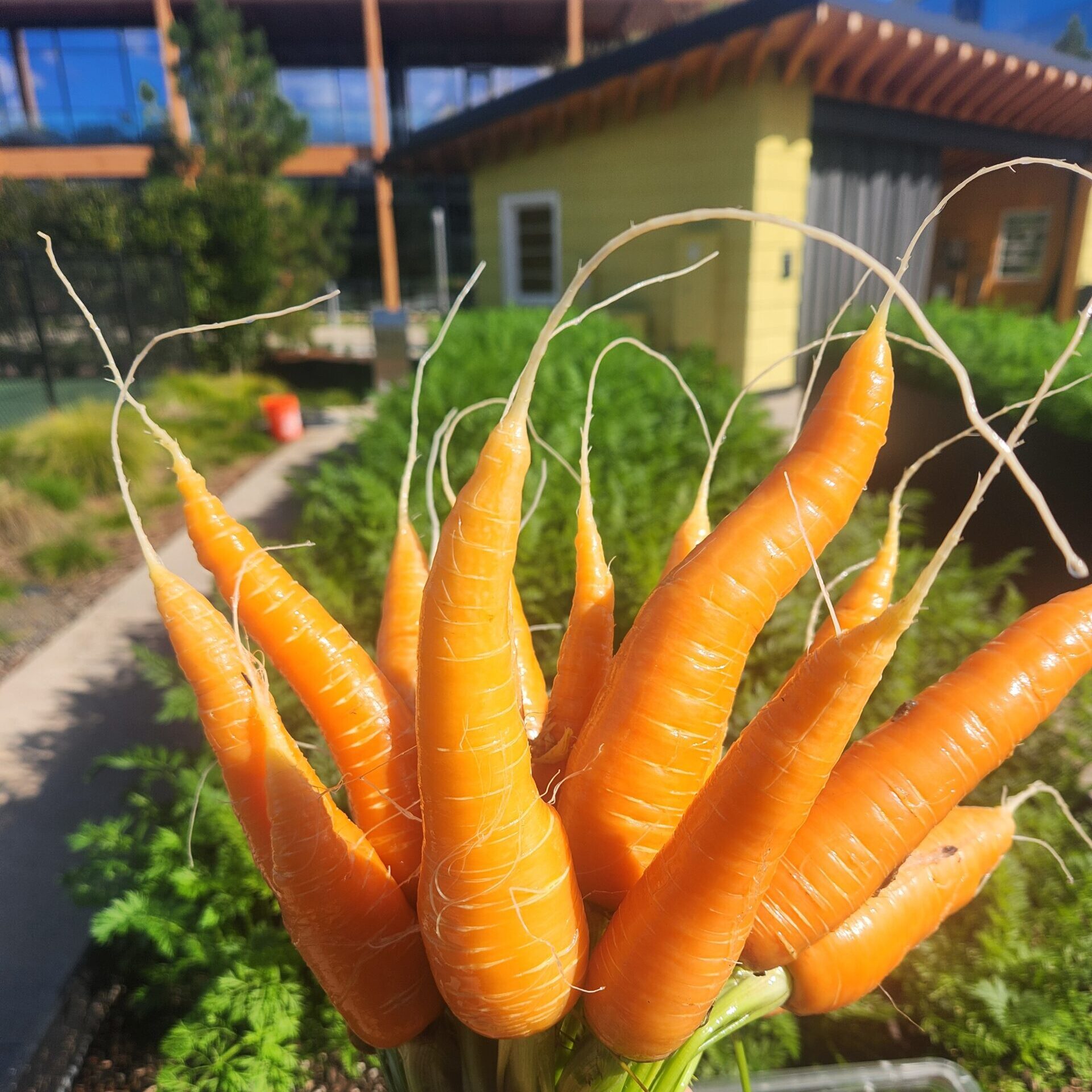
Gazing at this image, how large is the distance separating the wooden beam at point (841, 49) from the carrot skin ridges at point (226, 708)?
23.6ft

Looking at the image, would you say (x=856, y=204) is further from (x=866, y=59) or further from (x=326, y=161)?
(x=326, y=161)

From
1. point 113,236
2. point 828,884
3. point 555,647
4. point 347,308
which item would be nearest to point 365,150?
point 347,308

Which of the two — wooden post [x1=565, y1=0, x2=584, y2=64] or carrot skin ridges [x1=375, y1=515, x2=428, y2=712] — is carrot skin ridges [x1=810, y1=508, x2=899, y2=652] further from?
wooden post [x1=565, y1=0, x2=584, y2=64]

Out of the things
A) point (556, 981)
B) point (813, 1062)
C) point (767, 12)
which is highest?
point (767, 12)

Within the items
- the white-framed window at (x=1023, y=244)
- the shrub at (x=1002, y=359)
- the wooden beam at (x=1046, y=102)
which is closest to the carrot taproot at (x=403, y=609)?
the shrub at (x=1002, y=359)

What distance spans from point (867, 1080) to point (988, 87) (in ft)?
31.4

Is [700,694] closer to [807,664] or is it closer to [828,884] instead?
[807,664]

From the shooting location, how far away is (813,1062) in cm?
183

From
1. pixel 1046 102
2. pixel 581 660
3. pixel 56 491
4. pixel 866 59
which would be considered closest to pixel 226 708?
pixel 581 660

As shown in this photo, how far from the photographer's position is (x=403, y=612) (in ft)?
4.28

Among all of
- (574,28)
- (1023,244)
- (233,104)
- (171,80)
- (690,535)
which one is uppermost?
(574,28)

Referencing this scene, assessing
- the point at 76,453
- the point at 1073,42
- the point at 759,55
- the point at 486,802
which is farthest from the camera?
the point at 1073,42

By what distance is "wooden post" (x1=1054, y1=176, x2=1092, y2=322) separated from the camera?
11945 millimetres

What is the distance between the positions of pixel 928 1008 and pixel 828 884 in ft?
3.98
